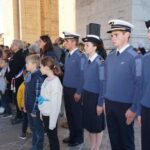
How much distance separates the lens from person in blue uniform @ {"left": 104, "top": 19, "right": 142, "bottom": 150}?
3.68 meters

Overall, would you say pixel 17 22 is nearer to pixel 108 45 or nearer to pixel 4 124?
pixel 108 45

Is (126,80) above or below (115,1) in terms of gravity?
below

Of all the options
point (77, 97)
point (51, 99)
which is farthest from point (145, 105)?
point (77, 97)

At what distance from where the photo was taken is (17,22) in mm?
15641

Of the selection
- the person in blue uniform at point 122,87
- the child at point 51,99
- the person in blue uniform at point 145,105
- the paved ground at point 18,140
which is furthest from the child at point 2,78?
the person in blue uniform at point 145,105

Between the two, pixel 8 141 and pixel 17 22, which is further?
pixel 17 22

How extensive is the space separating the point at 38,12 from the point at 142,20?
9797 mm

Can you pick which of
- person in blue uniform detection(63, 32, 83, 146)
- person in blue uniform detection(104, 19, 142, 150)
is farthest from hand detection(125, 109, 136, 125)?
person in blue uniform detection(63, 32, 83, 146)

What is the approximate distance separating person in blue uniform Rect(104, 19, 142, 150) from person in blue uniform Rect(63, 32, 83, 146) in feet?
4.56

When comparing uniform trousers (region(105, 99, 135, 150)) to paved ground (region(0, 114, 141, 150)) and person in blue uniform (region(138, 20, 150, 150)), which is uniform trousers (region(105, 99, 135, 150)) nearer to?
person in blue uniform (region(138, 20, 150, 150))

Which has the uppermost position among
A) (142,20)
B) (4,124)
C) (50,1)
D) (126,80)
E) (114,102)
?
(50,1)

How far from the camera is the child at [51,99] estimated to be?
14.2 ft

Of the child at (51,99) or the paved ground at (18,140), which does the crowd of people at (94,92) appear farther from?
the paved ground at (18,140)

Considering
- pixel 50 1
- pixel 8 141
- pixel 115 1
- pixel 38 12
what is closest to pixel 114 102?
pixel 8 141
